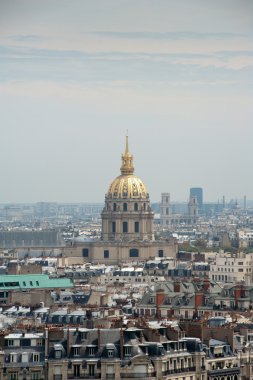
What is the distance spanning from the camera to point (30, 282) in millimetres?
94125

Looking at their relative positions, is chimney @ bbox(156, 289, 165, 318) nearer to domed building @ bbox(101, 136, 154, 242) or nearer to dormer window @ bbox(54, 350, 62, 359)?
dormer window @ bbox(54, 350, 62, 359)

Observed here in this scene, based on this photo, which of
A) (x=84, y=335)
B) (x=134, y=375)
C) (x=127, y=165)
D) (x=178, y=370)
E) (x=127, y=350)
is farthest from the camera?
(x=127, y=165)

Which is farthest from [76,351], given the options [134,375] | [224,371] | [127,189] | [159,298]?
[127,189]

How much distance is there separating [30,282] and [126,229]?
53648mm

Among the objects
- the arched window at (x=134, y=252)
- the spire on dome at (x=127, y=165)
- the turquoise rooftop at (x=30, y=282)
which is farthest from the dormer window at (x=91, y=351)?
the spire on dome at (x=127, y=165)

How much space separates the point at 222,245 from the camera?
164 metres

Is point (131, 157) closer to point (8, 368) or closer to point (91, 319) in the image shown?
point (91, 319)

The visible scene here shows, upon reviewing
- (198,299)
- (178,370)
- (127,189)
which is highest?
(127,189)

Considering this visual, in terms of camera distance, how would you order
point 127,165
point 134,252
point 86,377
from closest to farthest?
point 86,377 < point 134,252 < point 127,165

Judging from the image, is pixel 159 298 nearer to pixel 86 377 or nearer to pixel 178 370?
pixel 178 370

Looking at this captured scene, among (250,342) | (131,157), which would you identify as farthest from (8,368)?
(131,157)

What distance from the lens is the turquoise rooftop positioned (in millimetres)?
92500

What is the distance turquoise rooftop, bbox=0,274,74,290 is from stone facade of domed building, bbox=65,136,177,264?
43.7m

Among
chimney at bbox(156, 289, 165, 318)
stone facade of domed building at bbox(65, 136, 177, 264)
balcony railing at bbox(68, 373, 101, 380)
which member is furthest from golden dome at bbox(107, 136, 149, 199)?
balcony railing at bbox(68, 373, 101, 380)
